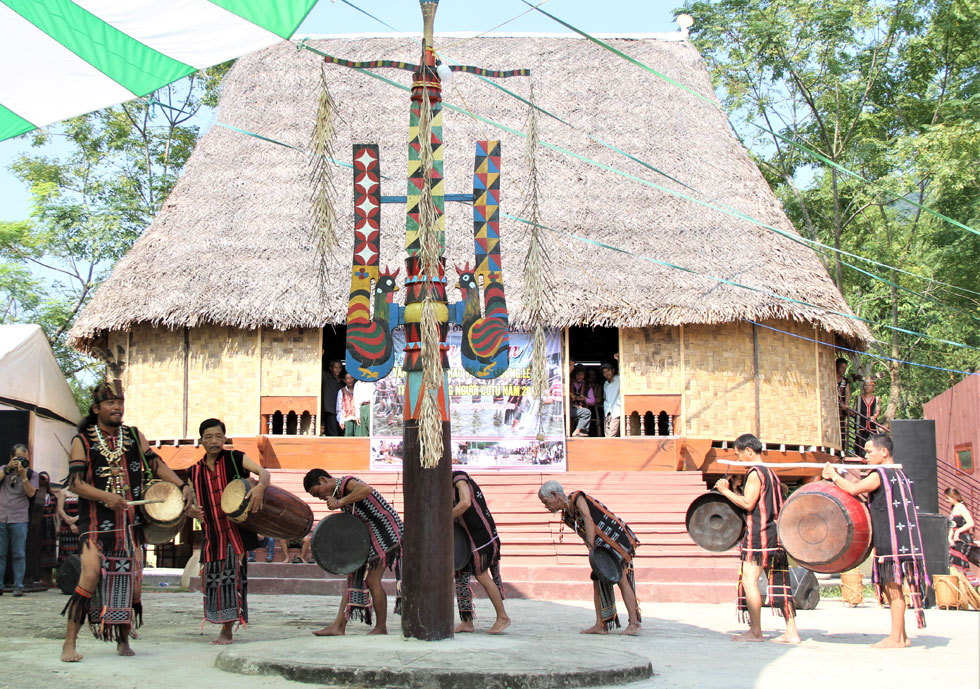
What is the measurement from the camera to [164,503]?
717cm

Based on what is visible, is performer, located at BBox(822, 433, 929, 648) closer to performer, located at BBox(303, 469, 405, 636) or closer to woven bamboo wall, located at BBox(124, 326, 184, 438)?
performer, located at BBox(303, 469, 405, 636)

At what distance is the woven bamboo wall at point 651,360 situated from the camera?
1590cm

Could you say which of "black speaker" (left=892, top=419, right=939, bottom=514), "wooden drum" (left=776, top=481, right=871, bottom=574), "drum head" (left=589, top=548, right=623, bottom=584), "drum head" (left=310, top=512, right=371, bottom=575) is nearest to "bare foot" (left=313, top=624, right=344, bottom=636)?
"drum head" (left=310, top=512, right=371, bottom=575)

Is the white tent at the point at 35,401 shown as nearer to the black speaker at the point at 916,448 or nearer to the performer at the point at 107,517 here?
the performer at the point at 107,517

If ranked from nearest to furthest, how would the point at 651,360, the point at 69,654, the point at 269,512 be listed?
the point at 69,654 < the point at 269,512 < the point at 651,360

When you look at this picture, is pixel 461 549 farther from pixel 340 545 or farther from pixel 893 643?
pixel 893 643

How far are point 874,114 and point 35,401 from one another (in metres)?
19.0

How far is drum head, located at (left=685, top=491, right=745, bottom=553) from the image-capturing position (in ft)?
27.7

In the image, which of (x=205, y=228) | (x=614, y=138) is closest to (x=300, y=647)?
(x=205, y=228)

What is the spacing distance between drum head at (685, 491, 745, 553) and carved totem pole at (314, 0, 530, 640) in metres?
2.36

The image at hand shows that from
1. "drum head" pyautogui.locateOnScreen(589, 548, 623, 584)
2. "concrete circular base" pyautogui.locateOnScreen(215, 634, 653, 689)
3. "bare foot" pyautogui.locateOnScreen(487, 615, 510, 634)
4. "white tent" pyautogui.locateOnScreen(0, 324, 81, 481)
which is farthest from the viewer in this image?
"white tent" pyautogui.locateOnScreen(0, 324, 81, 481)

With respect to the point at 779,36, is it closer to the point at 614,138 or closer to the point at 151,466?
the point at 614,138

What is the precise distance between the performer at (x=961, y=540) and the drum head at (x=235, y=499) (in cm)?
944

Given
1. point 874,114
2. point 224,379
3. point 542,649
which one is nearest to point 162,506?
point 542,649
